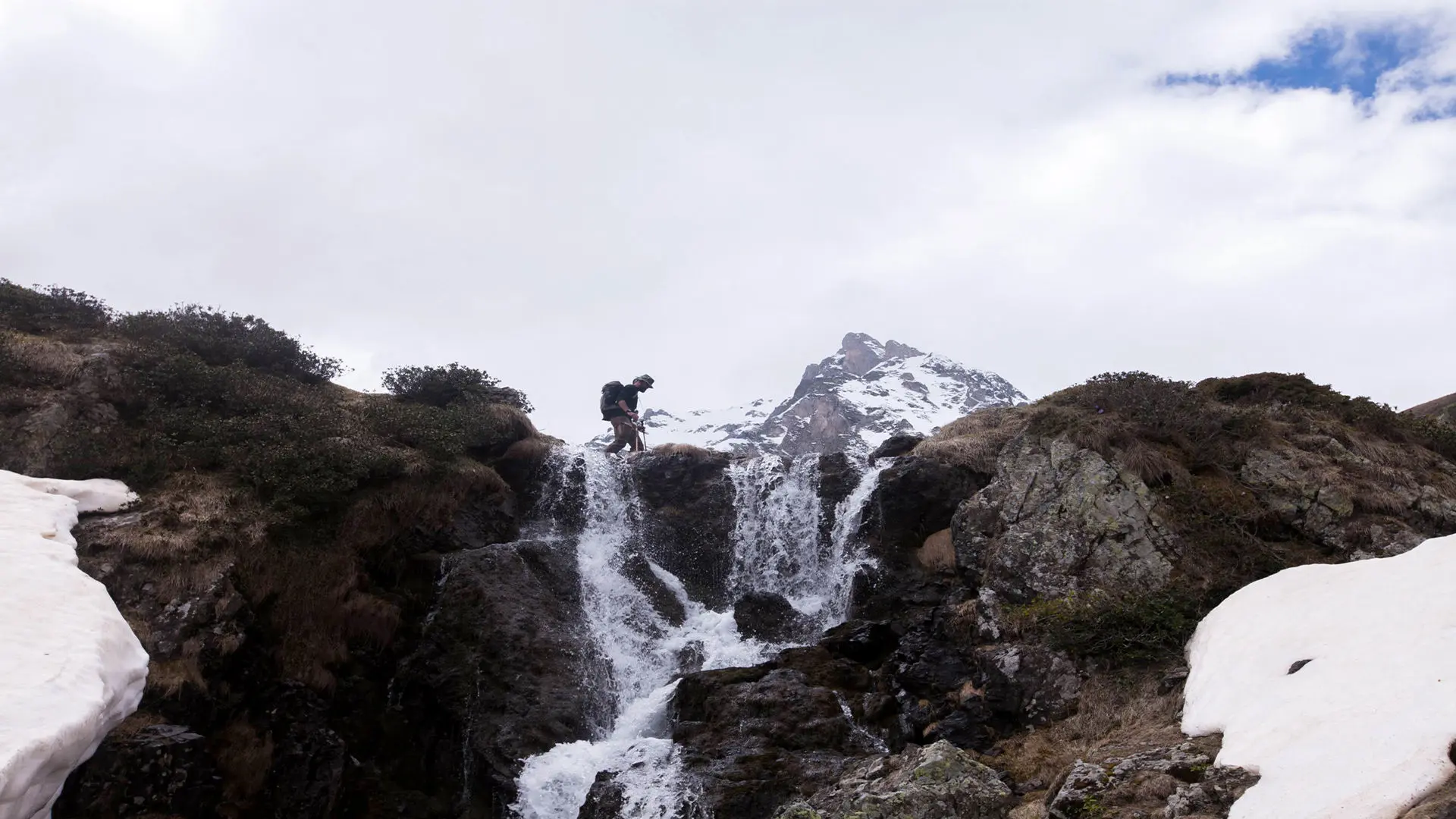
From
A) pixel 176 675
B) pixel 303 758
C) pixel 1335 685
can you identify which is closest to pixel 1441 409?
pixel 1335 685

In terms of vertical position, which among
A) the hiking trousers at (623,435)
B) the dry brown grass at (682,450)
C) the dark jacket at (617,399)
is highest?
the dark jacket at (617,399)

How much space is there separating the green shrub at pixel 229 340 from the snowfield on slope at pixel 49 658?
7.07 meters

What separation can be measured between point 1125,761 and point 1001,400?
452ft

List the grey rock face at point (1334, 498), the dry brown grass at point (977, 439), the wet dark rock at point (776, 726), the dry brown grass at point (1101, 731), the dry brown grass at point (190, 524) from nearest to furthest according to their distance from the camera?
the dry brown grass at point (1101, 731) < the wet dark rock at point (776, 726) < the dry brown grass at point (190, 524) < the grey rock face at point (1334, 498) < the dry brown grass at point (977, 439)

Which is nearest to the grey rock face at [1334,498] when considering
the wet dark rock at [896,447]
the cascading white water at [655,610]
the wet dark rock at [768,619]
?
the cascading white water at [655,610]

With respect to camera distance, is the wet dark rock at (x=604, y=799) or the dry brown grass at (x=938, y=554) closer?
the wet dark rock at (x=604, y=799)

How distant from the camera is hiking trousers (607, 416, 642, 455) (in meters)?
27.0

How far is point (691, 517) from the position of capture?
23000mm

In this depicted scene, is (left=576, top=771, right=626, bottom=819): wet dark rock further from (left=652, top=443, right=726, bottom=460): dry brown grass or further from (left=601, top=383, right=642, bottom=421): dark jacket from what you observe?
(left=601, top=383, right=642, bottom=421): dark jacket

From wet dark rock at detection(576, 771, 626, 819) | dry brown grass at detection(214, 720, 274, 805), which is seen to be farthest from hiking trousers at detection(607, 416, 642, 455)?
dry brown grass at detection(214, 720, 274, 805)

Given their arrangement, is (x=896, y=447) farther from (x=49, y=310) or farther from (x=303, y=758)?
(x=49, y=310)

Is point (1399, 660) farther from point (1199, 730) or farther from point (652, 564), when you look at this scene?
point (652, 564)

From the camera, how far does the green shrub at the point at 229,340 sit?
19.6 metres

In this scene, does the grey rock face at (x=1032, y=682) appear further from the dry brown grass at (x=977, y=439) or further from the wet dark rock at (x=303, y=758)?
the wet dark rock at (x=303, y=758)
